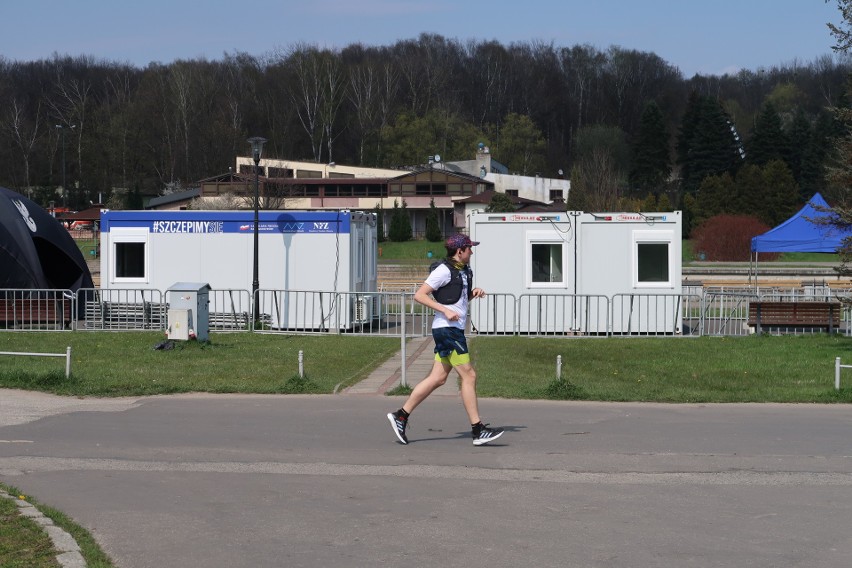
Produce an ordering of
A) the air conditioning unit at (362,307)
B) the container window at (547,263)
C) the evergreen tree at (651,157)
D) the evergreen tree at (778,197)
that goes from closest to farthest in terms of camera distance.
Result: the container window at (547,263), the air conditioning unit at (362,307), the evergreen tree at (778,197), the evergreen tree at (651,157)

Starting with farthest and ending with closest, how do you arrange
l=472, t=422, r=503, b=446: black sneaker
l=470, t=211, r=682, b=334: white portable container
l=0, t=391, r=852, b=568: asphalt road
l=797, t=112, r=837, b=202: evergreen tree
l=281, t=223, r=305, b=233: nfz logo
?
l=797, t=112, r=837, b=202: evergreen tree < l=281, t=223, r=305, b=233: nfz logo < l=470, t=211, r=682, b=334: white portable container < l=472, t=422, r=503, b=446: black sneaker < l=0, t=391, r=852, b=568: asphalt road

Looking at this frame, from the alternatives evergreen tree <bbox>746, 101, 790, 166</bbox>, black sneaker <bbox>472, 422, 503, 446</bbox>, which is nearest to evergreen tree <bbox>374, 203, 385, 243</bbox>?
evergreen tree <bbox>746, 101, 790, 166</bbox>

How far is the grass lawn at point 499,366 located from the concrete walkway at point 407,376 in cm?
25

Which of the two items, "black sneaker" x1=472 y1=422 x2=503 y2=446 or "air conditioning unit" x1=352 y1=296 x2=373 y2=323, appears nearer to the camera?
"black sneaker" x1=472 y1=422 x2=503 y2=446

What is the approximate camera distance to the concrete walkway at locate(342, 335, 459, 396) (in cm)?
1424

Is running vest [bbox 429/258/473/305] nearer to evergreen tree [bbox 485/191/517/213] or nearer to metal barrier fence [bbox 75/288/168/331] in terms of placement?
metal barrier fence [bbox 75/288/168/331]

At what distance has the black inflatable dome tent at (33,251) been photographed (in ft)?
83.0

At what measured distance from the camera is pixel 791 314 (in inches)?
905

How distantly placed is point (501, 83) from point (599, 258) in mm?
104661

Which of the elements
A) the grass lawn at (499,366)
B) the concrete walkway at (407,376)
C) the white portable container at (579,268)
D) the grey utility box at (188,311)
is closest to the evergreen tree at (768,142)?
the white portable container at (579,268)

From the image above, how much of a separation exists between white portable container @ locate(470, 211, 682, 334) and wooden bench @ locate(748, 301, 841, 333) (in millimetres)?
1613

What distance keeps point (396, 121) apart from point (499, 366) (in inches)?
3553

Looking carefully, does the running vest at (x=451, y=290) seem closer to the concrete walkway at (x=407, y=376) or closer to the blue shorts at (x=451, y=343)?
the blue shorts at (x=451, y=343)

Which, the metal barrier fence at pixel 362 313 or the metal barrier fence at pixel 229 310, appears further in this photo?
the metal barrier fence at pixel 229 310
